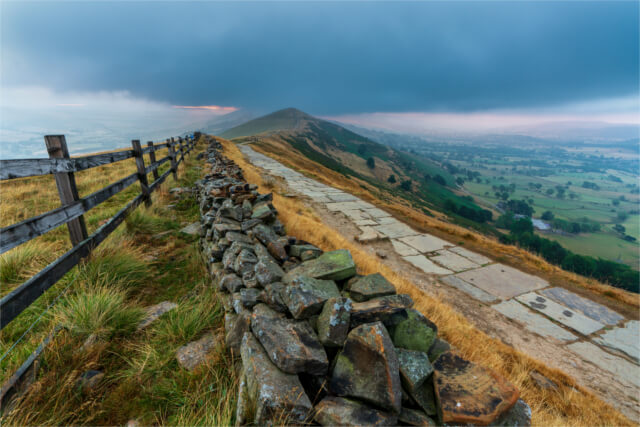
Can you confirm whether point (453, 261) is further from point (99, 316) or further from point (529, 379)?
point (99, 316)

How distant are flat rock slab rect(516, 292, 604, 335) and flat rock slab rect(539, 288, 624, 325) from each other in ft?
0.68

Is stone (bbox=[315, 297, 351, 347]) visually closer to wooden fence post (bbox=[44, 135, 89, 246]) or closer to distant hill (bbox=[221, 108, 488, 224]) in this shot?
wooden fence post (bbox=[44, 135, 89, 246])

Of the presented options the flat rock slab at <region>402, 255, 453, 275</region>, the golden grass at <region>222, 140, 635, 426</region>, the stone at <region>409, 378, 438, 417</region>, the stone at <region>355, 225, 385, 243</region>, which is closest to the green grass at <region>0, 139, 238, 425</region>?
the stone at <region>409, 378, 438, 417</region>

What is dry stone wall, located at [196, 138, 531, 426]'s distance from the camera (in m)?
1.66

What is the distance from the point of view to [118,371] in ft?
6.70

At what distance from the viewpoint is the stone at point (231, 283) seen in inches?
110

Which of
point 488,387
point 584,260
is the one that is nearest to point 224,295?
point 488,387

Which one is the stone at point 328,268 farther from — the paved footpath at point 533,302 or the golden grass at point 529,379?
the paved footpath at point 533,302

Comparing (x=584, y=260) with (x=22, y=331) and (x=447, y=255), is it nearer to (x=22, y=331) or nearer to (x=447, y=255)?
(x=447, y=255)

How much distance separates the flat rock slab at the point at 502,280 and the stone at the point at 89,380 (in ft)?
23.3

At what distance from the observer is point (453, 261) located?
7.32 m

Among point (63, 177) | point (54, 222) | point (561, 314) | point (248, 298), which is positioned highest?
point (63, 177)

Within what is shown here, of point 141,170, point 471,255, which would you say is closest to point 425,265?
point 471,255

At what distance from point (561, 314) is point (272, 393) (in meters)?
6.87
